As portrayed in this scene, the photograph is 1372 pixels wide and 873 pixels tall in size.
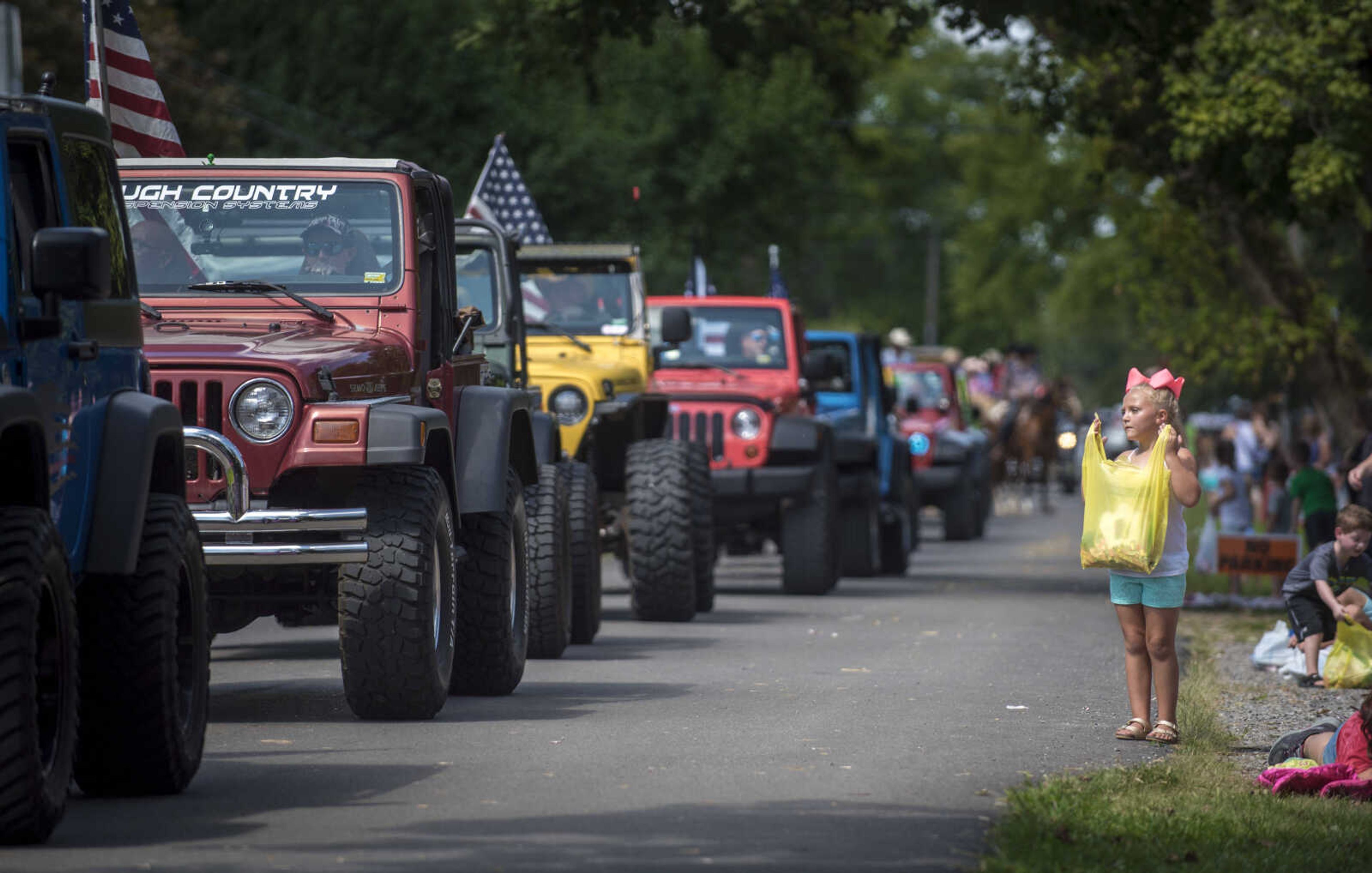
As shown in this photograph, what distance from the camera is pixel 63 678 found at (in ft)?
25.0

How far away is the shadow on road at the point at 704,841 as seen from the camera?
7078 millimetres

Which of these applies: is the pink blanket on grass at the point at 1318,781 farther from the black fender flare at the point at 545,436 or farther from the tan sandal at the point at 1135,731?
the black fender flare at the point at 545,436

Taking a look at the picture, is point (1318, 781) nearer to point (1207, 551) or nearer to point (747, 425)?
Result: point (747, 425)

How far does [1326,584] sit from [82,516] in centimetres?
819

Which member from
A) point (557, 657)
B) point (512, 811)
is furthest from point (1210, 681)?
point (512, 811)

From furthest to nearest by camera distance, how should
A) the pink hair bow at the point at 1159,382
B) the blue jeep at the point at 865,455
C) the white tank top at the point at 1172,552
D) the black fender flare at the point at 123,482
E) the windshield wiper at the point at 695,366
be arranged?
1. the blue jeep at the point at 865,455
2. the windshield wiper at the point at 695,366
3. the pink hair bow at the point at 1159,382
4. the white tank top at the point at 1172,552
5. the black fender flare at the point at 123,482

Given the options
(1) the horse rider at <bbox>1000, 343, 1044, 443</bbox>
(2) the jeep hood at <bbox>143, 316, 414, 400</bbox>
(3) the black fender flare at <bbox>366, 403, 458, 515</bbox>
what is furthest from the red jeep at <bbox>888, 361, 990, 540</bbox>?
(3) the black fender flare at <bbox>366, 403, 458, 515</bbox>

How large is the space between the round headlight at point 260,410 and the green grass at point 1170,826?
11.3 feet

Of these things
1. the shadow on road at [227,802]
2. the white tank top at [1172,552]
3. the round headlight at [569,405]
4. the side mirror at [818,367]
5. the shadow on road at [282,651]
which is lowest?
the shadow on road at [282,651]

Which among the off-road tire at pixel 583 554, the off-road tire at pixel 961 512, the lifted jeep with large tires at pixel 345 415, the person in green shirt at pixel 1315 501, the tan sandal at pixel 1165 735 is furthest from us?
the off-road tire at pixel 961 512

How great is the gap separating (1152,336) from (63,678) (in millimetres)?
Answer: 23725

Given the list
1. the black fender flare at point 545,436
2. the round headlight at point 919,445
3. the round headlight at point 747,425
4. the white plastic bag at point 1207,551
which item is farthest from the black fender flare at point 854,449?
the round headlight at point 919,445

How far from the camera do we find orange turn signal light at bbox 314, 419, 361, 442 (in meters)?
10.2

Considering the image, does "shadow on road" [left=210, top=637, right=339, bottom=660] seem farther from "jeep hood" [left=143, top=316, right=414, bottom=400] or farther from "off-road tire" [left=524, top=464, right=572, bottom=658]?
"jeep hood" [left=143, top=316, right=414, bottom=400]
